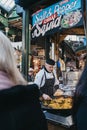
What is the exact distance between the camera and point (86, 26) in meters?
3.87

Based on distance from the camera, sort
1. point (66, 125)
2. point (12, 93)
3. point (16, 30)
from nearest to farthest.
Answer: point (12, 93), point (66, 125), point (16, 30)

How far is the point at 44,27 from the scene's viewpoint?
4863 mm

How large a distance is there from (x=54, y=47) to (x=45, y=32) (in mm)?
927

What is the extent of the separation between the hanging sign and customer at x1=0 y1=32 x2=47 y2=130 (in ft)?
6.76

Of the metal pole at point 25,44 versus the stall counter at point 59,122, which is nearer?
the stall counter at point 59,122

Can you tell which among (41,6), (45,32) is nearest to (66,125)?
(45,32)

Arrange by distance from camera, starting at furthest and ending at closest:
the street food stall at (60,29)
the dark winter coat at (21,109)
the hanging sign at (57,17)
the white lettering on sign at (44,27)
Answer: the white lettering on sign at (44,27), the hanging sign at (57,17), the street food stall at (60,29), the dark winter coat at (21,109)

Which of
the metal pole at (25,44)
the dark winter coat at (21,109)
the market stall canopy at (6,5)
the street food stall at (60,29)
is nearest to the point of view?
the dark winter coat at (21,109)

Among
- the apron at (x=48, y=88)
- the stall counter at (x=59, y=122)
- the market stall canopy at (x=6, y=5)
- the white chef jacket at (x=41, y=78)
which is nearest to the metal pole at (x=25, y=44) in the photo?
the apron at (x=48, y=88)

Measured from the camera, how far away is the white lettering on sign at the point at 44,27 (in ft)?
14.9

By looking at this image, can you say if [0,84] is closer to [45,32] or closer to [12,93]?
[12,93]

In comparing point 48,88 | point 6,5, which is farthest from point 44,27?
point 6,5

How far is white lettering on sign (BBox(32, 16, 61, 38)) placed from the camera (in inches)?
179

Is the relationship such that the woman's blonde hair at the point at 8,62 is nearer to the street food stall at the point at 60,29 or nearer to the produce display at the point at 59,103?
the street food stall at the point at 60,29
